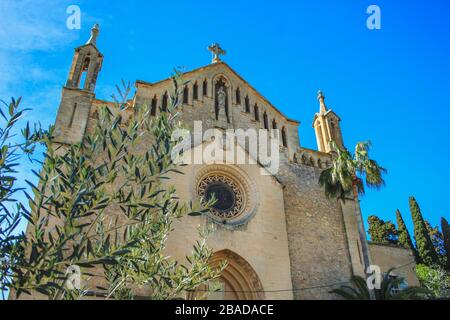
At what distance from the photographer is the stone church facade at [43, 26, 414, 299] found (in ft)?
46.3

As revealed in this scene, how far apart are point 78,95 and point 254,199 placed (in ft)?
27.5

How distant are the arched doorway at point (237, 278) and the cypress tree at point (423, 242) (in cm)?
2441

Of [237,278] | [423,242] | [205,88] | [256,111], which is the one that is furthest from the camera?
[423,242]

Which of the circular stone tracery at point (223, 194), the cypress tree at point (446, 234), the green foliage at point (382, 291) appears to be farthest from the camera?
the cypress tree at point (446, 234)

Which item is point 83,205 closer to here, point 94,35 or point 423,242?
point 94,35

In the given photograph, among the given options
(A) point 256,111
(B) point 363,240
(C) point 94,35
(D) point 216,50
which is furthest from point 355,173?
(C) point 94,35

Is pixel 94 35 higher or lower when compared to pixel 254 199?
higher

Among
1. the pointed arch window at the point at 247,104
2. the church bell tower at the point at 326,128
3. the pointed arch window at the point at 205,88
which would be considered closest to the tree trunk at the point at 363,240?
the church bell tower at the point at 326,128

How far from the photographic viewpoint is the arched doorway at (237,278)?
45.6 feet

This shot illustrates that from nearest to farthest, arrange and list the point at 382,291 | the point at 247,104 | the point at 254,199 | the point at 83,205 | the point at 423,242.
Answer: the point at 83,205 → the point at 382,291 → the point at 254,199 → the point at 247,104 → the point at 423,242

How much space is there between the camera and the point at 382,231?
3628cm

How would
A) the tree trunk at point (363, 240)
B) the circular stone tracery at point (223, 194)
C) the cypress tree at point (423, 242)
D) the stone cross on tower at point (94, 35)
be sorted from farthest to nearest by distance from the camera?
the cypress tree at point (423, 242) < the stone cross on tower at point (94, 35) < the circular stone tracery at point (223, 194) < the tree trunk at point (363, 240)

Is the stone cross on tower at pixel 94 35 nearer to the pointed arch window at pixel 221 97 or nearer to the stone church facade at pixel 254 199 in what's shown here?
the stone church facade at pixel 254 199

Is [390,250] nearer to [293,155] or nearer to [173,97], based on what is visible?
[293,155]
